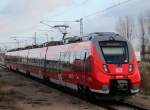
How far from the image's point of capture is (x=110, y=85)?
759 inches

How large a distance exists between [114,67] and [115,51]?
3.20 ft

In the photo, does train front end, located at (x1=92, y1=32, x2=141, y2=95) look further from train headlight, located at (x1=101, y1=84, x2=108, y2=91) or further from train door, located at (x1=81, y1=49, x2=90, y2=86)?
train door, located at (x1=81, y1=49, x2=90, y2=86)

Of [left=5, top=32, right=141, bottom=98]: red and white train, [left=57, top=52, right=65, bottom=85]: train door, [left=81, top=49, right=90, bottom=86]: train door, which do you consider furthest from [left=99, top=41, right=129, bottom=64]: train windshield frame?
[left=57, top=52, right=65, bottom=85]: train door

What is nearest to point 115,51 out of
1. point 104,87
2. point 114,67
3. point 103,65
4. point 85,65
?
point 114,67

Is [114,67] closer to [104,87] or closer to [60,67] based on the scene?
[104,87]

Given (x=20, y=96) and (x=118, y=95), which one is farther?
(x=20, y=96)

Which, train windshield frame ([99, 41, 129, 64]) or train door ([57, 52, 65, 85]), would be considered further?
train door ([57, 52, 65, 85])

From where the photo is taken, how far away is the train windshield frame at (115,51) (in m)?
19.9

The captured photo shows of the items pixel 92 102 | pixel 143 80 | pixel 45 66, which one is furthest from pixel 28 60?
pixel 92 102

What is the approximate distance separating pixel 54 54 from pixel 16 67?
2344cm

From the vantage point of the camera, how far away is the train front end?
19.2 metres

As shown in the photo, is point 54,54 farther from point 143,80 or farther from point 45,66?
point 143,80

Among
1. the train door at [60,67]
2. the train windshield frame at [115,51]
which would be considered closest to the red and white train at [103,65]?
the train windshield frame at [115,51]

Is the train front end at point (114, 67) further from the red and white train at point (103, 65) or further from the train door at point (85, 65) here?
the train door at point (85, 65)
